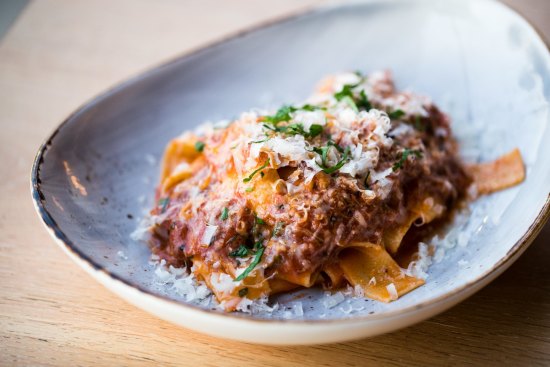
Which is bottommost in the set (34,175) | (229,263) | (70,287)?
(70,287)

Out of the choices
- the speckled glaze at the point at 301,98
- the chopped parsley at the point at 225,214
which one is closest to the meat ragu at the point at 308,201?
the chopped parsley at the point at 225,214

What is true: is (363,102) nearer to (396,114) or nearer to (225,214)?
(396,114)

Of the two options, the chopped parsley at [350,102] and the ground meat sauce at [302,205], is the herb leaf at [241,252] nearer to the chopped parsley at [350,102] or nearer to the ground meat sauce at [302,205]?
the ground meat sauce at [302,205]

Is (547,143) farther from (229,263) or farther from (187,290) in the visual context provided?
(187,290)

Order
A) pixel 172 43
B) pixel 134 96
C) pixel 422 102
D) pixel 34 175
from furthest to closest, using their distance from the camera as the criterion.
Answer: pixel 172 43 < pixel 134 96 < pixel 422 102 < pixel 34 175

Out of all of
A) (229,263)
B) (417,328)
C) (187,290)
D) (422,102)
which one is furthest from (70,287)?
(422,102)

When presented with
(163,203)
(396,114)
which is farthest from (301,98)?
(163,203)
